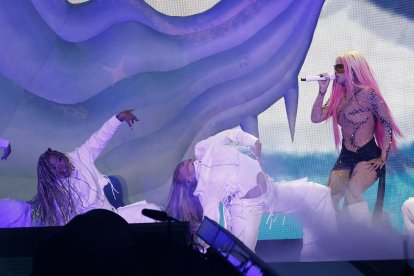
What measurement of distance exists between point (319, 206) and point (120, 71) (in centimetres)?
159

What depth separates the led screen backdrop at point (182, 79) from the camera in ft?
12.1

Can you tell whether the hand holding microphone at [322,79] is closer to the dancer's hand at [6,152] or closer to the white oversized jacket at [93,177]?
the white oversized jacket at [93,177]

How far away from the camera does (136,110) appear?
154 inches

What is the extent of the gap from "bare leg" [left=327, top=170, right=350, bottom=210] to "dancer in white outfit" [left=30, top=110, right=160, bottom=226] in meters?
1.18

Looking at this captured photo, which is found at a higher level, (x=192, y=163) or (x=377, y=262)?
(x=192, y=163)

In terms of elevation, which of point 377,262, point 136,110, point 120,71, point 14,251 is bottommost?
point 377,262

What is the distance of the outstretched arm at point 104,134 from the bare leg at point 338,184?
136 centimetres

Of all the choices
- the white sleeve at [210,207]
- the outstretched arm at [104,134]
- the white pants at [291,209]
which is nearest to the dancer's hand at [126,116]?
the outstretched arm at [104,134]

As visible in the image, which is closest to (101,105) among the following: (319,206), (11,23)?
(11,23)

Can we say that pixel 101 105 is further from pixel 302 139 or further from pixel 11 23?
pixel 302 139

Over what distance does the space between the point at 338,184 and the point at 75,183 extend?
68.4 inches

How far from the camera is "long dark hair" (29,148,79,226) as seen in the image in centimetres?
388

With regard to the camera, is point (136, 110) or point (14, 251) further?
point (136, 110)

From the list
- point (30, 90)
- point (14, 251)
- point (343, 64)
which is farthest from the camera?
point (30, 90)
